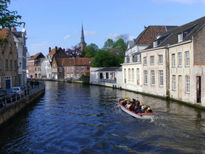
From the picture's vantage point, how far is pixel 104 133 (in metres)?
15.9

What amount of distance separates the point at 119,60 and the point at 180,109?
52872 mm

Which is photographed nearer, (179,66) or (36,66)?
(179,66)

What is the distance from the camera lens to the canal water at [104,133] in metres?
13.1

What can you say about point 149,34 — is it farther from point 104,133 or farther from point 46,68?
point 46,68

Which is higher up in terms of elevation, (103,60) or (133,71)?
(103,60)

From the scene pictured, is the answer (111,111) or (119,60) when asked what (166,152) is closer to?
(111,111)

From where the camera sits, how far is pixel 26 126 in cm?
1825

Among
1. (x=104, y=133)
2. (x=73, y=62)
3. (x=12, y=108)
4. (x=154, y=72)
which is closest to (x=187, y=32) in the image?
(x=154, y=72)

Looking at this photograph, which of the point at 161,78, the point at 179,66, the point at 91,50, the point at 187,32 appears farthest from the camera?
the point at 91,50

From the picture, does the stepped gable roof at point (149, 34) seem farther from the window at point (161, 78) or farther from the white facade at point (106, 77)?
the window at point (161, 78)

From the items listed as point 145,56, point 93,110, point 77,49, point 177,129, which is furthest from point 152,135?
point 77,49

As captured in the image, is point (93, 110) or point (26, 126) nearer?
point (26, 126)

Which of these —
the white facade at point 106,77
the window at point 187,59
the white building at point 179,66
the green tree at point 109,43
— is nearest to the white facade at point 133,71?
the white building at point 179,66

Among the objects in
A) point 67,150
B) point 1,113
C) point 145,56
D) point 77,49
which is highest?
point 77,49
